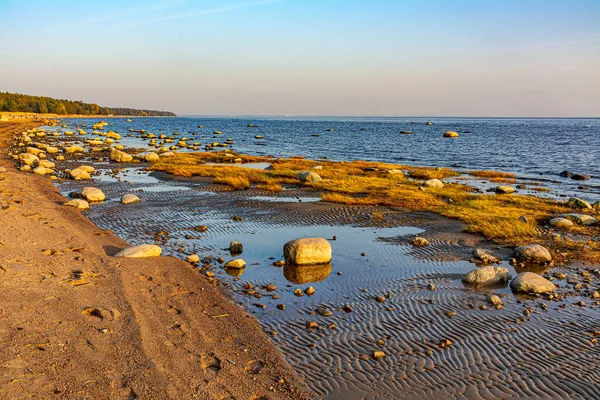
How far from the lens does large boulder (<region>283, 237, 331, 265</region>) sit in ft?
47.6

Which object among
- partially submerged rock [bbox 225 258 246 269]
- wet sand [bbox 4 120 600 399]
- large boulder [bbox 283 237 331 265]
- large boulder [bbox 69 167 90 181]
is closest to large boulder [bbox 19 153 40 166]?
large boulder [bbox 69 167 90 181]

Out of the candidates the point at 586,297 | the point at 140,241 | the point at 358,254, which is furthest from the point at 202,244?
the point at 586,297

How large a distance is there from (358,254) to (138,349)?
9238 millimetres

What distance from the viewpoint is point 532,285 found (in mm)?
12438

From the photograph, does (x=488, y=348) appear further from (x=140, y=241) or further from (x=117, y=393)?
(x=140, y=241)

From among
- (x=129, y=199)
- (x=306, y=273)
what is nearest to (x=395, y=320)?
(x=306, y=273)

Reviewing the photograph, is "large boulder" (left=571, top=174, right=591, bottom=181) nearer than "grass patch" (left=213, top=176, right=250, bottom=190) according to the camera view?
No

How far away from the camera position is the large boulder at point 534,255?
49.8ft

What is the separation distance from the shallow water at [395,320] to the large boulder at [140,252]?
3.40 ft

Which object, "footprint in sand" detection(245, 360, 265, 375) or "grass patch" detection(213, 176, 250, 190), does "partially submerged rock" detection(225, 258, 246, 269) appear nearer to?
"footprint in sand" detection(245, 360, 265, 375)

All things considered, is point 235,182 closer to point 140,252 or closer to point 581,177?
point 140,252

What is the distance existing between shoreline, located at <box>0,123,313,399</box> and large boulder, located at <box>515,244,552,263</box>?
9.99 m

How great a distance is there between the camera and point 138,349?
8391 millimetres

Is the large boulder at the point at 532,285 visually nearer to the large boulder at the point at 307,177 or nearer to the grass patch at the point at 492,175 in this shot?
the large boulder at the point at 307,177
